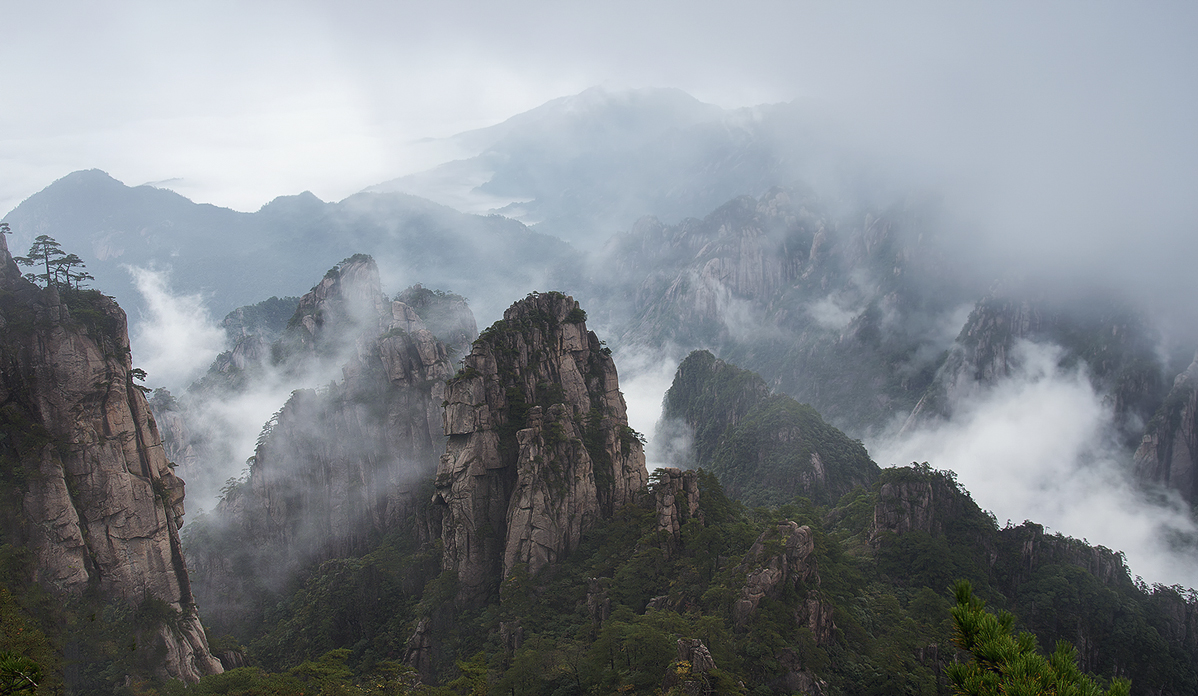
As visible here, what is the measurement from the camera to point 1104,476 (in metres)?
150

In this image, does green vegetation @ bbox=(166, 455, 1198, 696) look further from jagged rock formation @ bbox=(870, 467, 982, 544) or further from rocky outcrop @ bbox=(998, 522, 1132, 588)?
jagged rock formation @ bbox=(870, 467, 982, 544)

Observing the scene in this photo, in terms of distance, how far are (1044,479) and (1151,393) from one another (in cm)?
3099

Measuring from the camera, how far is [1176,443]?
447ft

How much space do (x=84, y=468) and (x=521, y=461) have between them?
95.0ft

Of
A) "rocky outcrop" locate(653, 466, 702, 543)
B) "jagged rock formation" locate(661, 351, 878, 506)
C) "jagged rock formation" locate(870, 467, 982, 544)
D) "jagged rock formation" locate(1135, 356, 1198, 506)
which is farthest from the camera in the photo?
"jagged rock formation" locate(1135, 356, 1198, 506)

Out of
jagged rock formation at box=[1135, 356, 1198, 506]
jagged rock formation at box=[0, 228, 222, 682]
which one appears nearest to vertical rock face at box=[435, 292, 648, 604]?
jagged rock formation at box=[0, 228, 222, 682]

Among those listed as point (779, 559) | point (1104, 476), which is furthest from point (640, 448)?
point (1104, 476)

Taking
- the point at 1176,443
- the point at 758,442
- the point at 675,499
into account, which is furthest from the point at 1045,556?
the point at 1176,443

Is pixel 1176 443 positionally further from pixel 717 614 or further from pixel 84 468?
pixel 84 468

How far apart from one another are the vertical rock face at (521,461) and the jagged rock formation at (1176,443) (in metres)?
140

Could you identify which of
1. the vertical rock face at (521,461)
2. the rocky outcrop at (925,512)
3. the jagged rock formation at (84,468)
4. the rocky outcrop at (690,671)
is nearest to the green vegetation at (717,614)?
the rocky outcrop at (690,671)

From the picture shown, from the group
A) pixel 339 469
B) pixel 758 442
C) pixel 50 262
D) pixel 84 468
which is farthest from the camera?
pixel 758 442

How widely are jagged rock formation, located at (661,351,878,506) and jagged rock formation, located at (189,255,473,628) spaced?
6413 cm

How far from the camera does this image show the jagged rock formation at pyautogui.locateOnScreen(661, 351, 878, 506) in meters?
117
